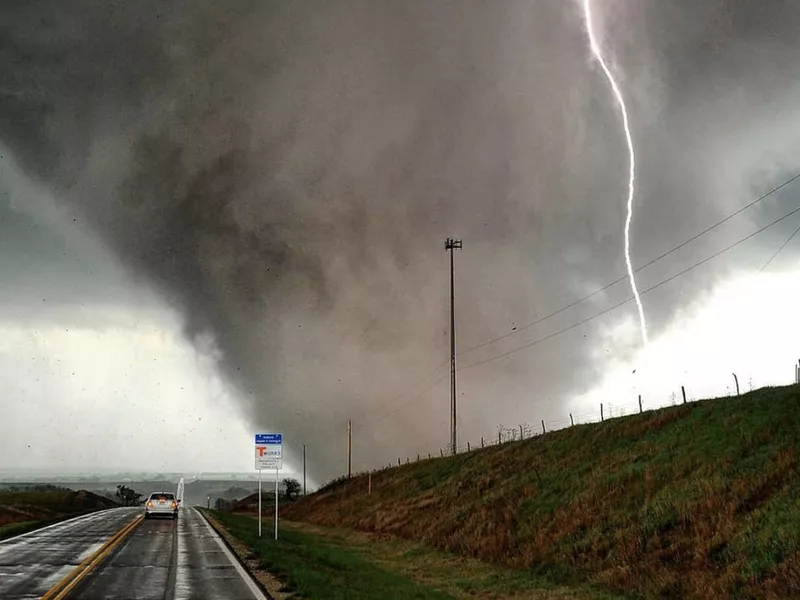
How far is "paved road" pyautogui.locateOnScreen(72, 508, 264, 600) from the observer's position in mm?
15430

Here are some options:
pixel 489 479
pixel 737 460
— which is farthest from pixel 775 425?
pixel 489 479

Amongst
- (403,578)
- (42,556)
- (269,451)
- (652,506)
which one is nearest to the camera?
(652,506)

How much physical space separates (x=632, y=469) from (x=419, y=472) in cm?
3437

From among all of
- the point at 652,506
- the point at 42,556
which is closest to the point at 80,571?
the point at 42,556

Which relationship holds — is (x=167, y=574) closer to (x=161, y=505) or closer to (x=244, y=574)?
(x=244, y=574)

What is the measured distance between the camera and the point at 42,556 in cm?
2339

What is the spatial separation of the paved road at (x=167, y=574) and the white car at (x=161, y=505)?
18595 mm

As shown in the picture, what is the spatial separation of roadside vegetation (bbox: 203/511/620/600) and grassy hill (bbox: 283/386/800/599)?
3.14ft

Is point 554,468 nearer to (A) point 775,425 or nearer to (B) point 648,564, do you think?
(A) point 775,425

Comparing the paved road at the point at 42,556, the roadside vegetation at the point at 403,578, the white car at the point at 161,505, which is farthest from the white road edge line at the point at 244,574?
the white car at the point at 161,505

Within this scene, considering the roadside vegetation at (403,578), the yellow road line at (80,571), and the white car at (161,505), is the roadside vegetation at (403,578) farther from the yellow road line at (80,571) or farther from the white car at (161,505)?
the white car at (161,505)

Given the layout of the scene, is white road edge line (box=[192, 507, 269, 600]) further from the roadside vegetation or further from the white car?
the white car

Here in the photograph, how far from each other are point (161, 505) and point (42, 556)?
25.2 m

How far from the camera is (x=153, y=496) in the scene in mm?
48094
